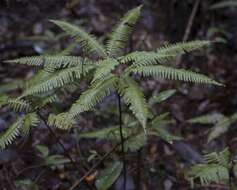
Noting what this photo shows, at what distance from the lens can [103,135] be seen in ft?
11.4

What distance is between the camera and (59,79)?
2711mm

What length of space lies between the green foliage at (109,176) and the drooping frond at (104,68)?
3.25 ft

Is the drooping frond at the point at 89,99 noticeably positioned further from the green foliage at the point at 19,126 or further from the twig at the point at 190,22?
the twig at the point at 190,22

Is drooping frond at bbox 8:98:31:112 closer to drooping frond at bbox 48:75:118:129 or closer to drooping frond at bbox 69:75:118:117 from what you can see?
drooping frond at bbox 48:75:118:129

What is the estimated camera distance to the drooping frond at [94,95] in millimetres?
2517

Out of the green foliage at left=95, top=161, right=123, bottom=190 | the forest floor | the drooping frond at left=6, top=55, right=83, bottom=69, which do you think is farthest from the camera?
the forest floor

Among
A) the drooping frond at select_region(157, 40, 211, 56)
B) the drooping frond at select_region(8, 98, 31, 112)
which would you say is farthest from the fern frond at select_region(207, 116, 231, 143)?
the drooping frond at select_region(8, 98, 31, 112)

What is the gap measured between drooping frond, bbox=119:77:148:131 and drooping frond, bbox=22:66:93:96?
273 millimetres

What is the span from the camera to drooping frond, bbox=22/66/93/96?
8.88 ft

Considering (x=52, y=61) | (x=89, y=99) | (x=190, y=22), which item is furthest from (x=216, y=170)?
(x=190, y=22)

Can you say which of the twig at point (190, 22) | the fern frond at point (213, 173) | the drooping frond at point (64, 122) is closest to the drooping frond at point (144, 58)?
the drooping frond at point (64, 122)

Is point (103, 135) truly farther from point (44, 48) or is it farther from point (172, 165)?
point (44, 48)

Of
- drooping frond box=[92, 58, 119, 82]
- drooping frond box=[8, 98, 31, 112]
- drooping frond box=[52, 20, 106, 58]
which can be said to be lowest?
drooping frond box=[8, 98, 31, 112]

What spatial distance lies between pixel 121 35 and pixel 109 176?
1114 mm
